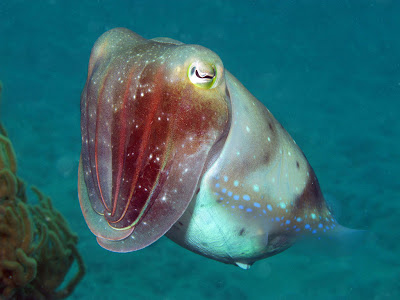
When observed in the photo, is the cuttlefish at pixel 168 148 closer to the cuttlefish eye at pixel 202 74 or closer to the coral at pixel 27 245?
the cuttlefish eye at pixel 202 74

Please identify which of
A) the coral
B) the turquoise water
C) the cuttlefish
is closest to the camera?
the cuttlefish

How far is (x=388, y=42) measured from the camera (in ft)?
63.5

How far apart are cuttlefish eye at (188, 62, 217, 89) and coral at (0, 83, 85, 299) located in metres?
2.15

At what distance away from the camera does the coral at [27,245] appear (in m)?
2.78

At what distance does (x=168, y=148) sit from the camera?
142cm

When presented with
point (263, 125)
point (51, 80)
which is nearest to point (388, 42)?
point (51, 80)

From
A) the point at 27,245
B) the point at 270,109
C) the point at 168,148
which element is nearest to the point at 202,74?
the point at 168,148

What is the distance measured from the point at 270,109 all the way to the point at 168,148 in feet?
38.2

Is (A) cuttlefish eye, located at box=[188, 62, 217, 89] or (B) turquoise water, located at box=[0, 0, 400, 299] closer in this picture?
(A) cuttlefish eye, located at box=[188, 62, 217, 89]

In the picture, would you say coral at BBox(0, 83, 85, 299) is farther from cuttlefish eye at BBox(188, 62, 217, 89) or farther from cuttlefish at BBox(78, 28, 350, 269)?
cuttlefish eye at BBox(188, 62, 217, 89)

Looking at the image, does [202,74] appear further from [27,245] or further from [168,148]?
[27,245]

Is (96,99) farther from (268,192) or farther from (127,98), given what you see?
(268,192)

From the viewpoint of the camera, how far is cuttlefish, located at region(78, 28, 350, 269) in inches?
56.2

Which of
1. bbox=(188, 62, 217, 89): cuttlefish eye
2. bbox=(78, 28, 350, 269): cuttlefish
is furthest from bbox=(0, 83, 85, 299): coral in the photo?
bbox=(188, 62, 217, 89): cuttlefish eye
